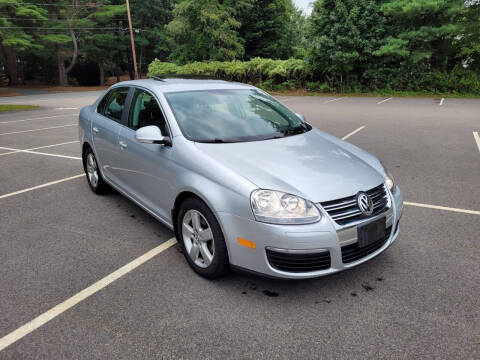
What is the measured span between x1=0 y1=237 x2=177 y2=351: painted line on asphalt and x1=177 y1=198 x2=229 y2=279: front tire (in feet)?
1.61

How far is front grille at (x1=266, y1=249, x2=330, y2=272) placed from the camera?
2801 mm

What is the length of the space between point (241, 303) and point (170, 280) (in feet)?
2.32

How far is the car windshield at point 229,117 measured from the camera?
12.1ft

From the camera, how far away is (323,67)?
25.4 m

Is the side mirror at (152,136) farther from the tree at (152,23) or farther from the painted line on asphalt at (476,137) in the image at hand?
the tree at (152,23)

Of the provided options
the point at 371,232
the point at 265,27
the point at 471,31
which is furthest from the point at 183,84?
the point at 265,27

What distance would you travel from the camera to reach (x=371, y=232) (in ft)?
9.84

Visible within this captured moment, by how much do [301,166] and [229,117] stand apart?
1110 mm

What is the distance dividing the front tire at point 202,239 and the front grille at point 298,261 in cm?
43

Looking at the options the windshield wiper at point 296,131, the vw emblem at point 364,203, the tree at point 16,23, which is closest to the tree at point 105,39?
the tree at point 16,23

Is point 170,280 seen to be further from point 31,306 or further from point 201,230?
point 31,306

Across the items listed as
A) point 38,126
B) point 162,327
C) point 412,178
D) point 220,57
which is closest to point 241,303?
point 162,327

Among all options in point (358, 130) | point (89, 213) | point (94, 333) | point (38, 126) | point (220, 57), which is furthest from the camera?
point (220, 57)

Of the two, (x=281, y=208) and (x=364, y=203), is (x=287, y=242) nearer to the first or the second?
(x=281, y=208)
